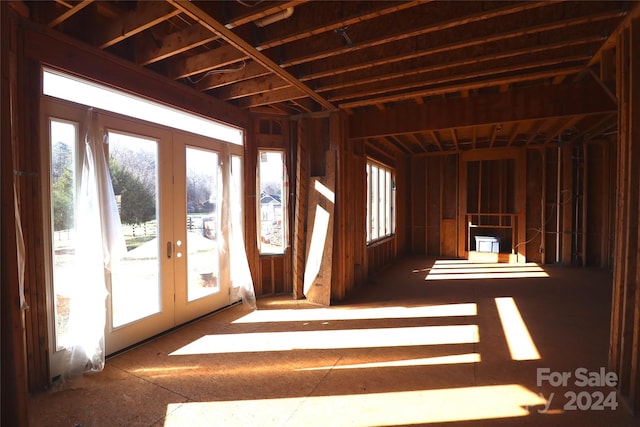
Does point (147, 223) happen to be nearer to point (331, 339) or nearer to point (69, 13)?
point (69, 13)

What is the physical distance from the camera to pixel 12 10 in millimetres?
2541

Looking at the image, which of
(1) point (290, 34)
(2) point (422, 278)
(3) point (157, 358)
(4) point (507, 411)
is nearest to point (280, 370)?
(3) point (157, 358)

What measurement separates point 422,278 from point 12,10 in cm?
685

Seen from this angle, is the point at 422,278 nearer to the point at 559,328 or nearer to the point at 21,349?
the point at 559,328

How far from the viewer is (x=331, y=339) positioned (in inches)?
149

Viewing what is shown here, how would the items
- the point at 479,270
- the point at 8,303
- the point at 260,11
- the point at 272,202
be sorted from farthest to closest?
the point at 479,270 → the point at 272,202 → the point at 260,11 → the point at 8,303

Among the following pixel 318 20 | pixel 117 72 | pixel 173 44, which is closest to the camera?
pixel 318 20

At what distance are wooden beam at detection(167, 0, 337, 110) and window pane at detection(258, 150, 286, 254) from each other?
61.5 inches

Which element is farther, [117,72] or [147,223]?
[147,223]

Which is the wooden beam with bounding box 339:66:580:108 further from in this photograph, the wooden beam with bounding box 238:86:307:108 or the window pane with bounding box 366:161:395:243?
the window pane with bounding box 366:161:395:243

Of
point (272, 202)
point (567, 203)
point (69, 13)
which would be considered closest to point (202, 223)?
point (272, 202)

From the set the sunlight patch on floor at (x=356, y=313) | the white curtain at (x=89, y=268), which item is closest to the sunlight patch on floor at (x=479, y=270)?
the sunlight patch on floor at (x=356, y=313)

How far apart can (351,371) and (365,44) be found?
119 inches

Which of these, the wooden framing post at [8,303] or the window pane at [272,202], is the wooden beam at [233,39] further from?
the window pane at [272,202]
